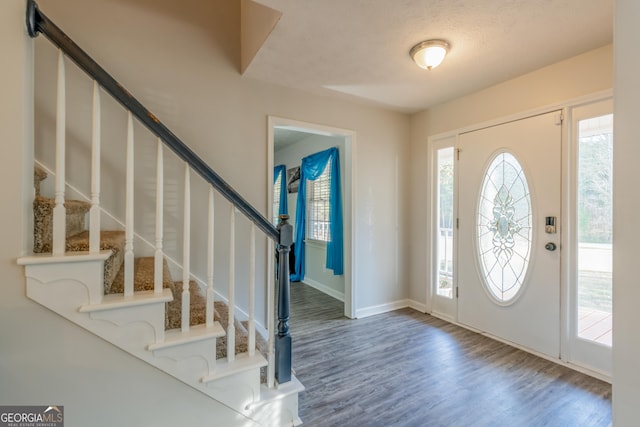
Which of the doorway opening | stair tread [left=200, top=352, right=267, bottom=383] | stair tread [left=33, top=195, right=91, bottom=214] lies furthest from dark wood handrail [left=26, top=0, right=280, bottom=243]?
the doorway opening

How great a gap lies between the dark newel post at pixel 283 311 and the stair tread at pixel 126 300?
0.61 metres

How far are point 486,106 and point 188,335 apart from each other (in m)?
3.22

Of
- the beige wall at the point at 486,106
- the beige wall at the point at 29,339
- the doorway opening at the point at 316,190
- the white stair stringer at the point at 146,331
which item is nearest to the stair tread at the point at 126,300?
the white stair stringer at the point at 146,331

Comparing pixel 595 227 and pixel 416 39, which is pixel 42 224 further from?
pixel 595 227

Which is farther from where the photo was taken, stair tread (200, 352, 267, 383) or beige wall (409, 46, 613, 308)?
beige wall (409, 46, 613, 308)

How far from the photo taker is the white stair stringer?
1124 mm

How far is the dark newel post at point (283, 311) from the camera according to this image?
64.2 inches

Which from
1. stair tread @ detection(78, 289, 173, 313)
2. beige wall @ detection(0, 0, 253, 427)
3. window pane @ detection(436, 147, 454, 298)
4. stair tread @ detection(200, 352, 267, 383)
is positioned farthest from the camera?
window pane @ detection(436, 147, 454, 298)

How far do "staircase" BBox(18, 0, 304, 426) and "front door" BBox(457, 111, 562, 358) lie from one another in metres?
2.18

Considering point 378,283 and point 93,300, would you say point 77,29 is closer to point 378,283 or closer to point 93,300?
point 93,300

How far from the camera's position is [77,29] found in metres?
1.93

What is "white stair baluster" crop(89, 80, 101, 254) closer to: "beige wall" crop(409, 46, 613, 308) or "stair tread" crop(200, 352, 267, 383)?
"stair tread" crop(200, 352, 267, 383)

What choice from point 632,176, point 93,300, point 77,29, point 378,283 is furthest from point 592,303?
point 77,29

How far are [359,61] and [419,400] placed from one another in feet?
8.39
